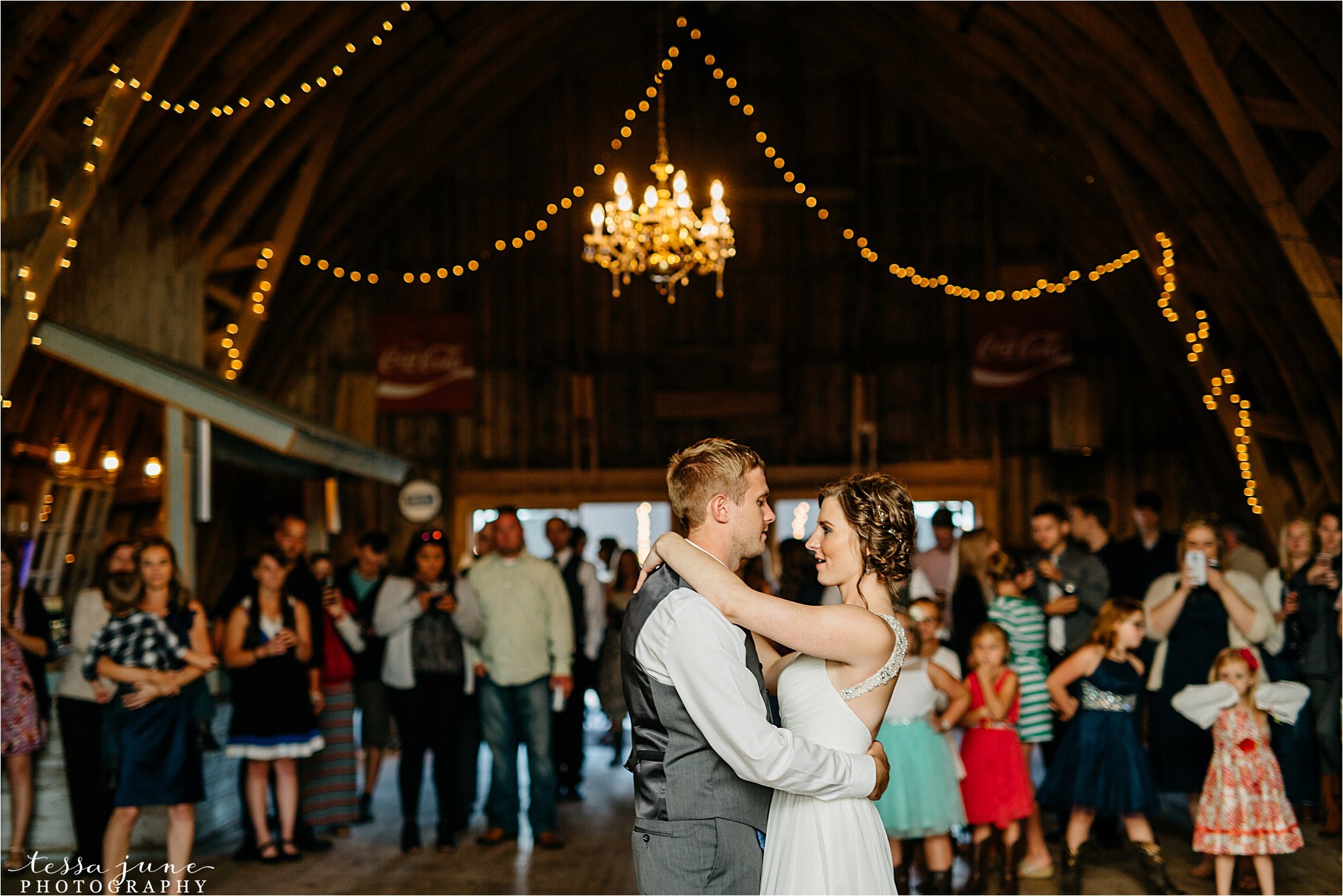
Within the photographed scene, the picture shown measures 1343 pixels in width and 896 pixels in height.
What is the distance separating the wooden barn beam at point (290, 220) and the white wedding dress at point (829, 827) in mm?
7916

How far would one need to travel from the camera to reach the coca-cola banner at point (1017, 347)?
11891 millimetres

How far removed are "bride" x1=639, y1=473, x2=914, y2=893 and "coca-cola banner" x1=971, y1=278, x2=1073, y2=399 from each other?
30.8 ft

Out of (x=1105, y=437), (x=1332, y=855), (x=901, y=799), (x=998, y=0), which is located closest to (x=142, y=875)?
(x=901, y=799)

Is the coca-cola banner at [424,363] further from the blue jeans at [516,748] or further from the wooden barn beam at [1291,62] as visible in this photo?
the wooden barn beam at [1291,62]

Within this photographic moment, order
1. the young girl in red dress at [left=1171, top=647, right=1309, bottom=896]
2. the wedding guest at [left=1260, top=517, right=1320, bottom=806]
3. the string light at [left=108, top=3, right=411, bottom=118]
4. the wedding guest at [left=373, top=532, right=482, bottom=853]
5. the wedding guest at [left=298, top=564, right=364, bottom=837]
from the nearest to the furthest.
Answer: the young girl in red dress at [left=1171, top=647, right=1309, bottom=896], the wedding guest at [left=1260, top=517, right=1320, bottom=806], the wedding guest at [left=373, top=532, right=482, bottom=853], the wedding guest at [left=298, top=564, right=364, bottom=837], the string light at [left=108, top=3, right=411, bottom=118]

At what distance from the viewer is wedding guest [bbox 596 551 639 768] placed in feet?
25.3

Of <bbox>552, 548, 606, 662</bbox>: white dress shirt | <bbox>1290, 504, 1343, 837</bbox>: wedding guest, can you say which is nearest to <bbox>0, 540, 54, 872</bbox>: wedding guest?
<bbox>552, 548, 606, 662</bbox>: white dress shirt

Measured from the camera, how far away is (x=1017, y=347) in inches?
469

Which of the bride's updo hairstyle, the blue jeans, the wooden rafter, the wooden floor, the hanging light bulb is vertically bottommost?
the wooden floor

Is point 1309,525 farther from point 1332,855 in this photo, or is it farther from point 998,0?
point 998,0

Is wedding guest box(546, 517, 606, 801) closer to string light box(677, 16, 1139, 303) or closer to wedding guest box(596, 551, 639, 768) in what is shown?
wedding guest box(596, 551, 639, 768)

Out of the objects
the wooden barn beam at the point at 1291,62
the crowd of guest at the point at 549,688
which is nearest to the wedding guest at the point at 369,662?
the crowd of guest at the point at 549,688

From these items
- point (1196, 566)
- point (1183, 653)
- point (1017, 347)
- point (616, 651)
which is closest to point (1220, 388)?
point (1017, 347)

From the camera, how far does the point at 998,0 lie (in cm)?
888
